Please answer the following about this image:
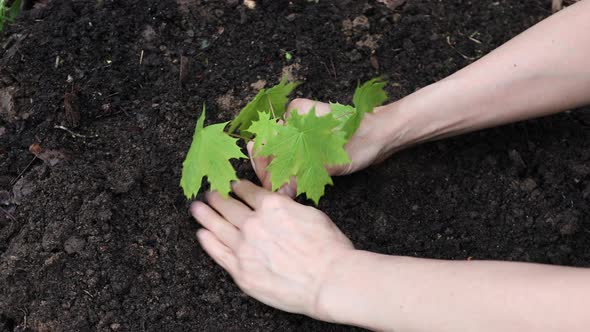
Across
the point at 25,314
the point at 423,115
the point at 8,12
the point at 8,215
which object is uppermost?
the point at 8,12

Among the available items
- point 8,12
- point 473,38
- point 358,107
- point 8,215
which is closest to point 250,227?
point 358,107

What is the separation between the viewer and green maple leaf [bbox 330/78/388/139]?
1.86 metres

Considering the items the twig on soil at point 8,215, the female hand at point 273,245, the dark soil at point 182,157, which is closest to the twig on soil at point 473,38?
the dark soil at point 182,157

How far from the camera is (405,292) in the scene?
161 centimetres

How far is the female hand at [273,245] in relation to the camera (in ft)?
5.78

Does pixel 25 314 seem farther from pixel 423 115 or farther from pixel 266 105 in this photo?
pixel 423 115

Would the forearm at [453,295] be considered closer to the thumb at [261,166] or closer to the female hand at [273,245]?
the female hand at [273,245]

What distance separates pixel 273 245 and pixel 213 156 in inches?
12.9

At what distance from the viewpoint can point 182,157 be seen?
2158mm

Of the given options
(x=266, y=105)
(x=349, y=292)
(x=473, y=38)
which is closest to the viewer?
(x=349, y=292)

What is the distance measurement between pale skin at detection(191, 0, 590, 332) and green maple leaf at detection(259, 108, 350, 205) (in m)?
0.18

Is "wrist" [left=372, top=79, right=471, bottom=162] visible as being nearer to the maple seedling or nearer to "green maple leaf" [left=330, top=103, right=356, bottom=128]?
"green maple leaf" [left=330, top=103, right=356, bottom=128]

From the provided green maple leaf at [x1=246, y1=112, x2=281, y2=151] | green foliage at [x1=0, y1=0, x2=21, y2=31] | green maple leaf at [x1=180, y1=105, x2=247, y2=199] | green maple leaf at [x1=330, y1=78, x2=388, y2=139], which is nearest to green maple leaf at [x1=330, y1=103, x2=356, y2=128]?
green maple leaf at [x1=330, y1=78, x2=388, y2=139]

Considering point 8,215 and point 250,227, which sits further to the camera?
point 8,215
